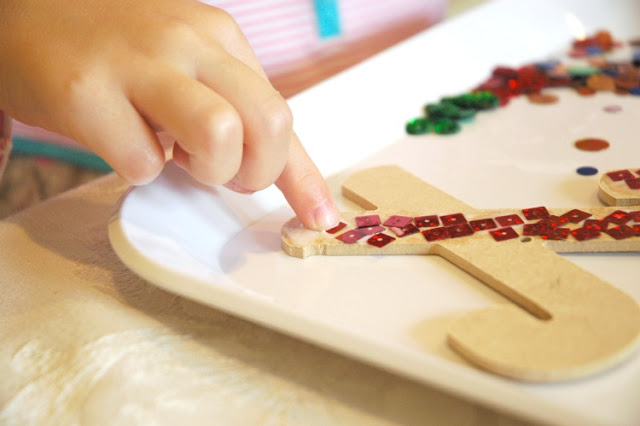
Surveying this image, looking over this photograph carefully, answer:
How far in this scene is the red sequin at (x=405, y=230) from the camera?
53 centimetres

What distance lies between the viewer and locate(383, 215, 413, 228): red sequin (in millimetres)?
546

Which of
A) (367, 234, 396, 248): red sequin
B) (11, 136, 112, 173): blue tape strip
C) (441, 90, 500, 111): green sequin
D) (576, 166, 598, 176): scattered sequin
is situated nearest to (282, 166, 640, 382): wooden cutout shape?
(367, 234, 396, 248): red sequin

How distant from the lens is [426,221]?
1.79 ft

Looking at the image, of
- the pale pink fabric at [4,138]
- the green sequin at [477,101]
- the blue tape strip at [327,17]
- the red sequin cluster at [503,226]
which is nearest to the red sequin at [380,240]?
the red sequin cluster at [503,226]

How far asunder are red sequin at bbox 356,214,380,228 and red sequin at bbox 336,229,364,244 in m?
0.01

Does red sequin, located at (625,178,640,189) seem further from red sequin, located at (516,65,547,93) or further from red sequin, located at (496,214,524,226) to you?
red sequin, located at (516,65,547,93)

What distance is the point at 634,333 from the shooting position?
0.38 meters

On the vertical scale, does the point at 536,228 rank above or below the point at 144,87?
below

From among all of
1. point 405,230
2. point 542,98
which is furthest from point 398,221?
point 542,98

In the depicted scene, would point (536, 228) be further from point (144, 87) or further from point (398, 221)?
point (144, 87)

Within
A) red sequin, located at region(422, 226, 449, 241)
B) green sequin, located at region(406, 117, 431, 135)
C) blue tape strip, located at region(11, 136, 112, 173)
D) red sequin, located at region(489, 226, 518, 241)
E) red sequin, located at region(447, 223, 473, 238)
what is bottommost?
blue tape strip, located at region(11, 136, 112, 173)

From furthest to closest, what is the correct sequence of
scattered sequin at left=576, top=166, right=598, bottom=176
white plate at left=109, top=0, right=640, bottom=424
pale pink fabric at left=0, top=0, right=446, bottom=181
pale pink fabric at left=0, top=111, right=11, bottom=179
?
pale pink fabric at left=0, top=0, right=446, bottom=181
pale pink fabric at left=0, top=111, right=11, bottom=179
scattered sequin at left=576, top=166, right=598, bottom=176
white plate at left=109, top=0, right=640, bottom=424

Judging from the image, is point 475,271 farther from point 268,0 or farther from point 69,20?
point 268,0

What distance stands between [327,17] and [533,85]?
37 centimetres
